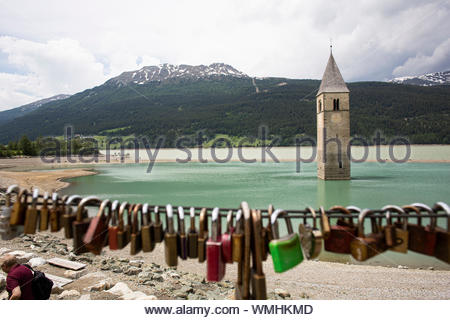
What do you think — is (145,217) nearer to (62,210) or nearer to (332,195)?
(62,210)

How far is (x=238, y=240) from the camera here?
1.61m

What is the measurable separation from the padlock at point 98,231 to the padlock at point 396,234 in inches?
59.5

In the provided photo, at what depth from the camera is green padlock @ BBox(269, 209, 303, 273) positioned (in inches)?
60.4

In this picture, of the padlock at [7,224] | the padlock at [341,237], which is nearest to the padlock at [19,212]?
the padlock at [7,224]

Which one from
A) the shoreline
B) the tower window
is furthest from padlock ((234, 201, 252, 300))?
the tower window

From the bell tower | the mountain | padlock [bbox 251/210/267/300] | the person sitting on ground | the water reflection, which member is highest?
the mountain

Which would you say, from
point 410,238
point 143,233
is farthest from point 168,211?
point 410,238

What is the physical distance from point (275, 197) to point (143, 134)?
107124 millimetres

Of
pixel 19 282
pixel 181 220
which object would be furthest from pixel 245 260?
pixel 19 282

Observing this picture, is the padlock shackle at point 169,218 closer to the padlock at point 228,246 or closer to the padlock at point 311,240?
the padlock at point 228,246

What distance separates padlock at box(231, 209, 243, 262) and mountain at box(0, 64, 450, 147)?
9807 cm

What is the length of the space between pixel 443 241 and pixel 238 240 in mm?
1051

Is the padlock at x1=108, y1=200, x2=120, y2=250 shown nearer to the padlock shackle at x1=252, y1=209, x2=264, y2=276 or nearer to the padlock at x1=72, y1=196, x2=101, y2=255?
the padlock at x1=72, y1=196, x2=101, y2=255

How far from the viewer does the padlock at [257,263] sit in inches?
61.5
